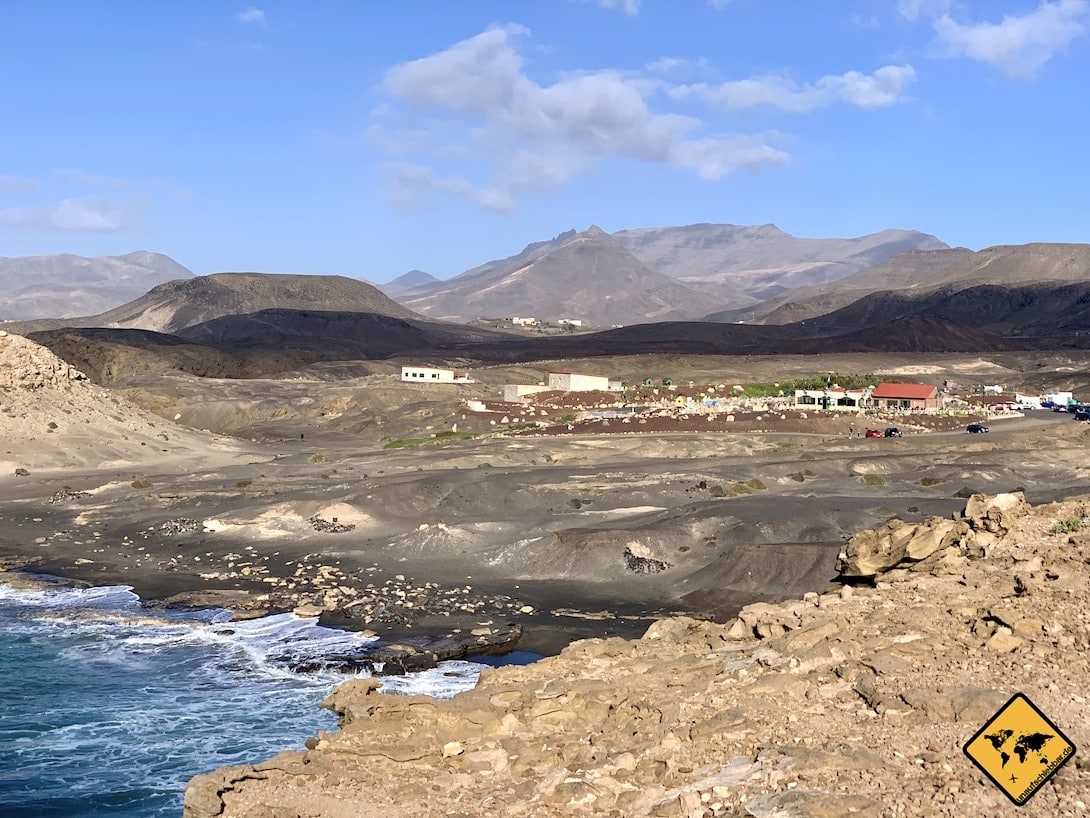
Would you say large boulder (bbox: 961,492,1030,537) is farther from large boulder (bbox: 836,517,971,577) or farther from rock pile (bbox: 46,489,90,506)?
rock pile (bbox: 46,489,90,506)

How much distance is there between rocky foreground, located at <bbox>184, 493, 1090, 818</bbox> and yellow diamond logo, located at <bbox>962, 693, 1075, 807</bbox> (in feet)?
11.2

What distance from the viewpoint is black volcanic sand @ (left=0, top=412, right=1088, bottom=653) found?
135 feet

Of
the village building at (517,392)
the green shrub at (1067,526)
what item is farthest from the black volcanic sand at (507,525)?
the village building at (517,392)

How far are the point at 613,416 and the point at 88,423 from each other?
45.1m

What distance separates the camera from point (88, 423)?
7962 cm

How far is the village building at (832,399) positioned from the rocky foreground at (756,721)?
87.4 m

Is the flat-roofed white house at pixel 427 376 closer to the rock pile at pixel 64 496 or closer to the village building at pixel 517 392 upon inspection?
the village building at pixel 517 392

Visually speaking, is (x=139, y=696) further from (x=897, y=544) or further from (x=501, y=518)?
(x=501, y=518)

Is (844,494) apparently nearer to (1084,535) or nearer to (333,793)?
(1084,535)

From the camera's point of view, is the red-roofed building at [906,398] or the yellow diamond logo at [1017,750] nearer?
the yellow diamond logo at [1017,750]

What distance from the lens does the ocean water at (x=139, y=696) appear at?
938 inches

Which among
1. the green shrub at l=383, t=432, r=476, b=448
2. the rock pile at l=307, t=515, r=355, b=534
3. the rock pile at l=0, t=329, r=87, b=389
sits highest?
the rock pile at l=0, t=329, r=87, b=389

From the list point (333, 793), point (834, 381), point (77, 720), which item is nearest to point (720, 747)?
point (333, 793)

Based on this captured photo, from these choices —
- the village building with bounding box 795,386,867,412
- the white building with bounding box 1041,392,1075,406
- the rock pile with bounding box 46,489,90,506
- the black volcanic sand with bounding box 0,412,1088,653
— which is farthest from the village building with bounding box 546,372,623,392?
the rock pile with bounding box 46,489,90,506
